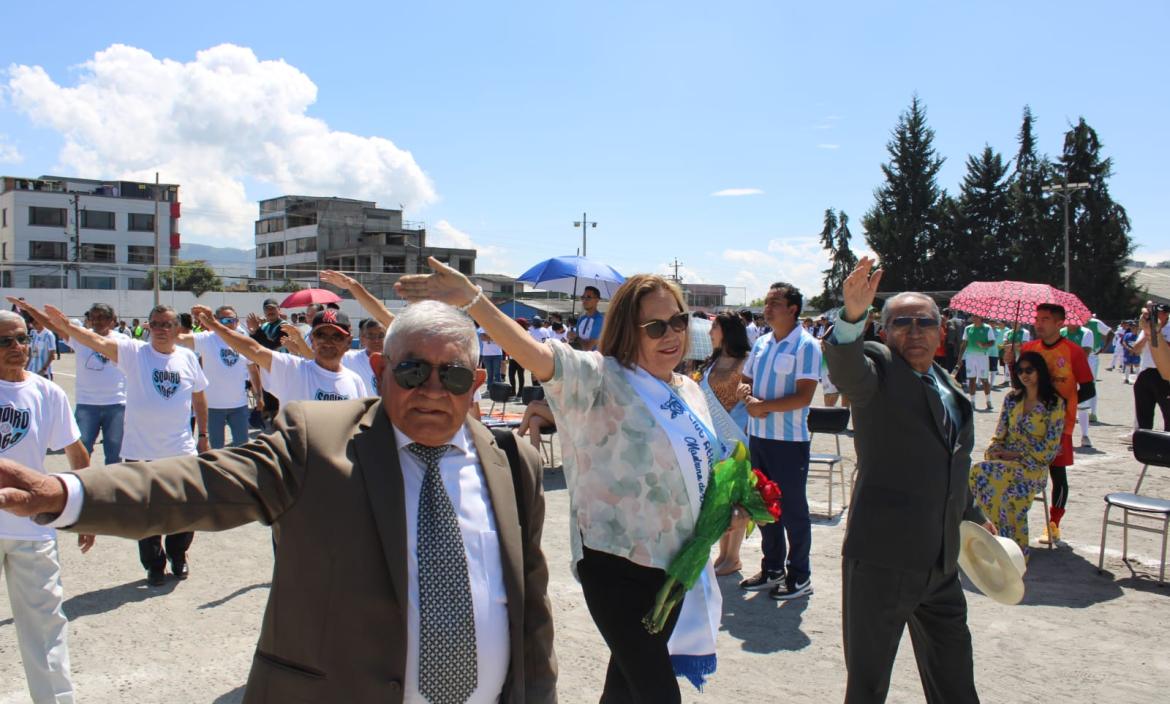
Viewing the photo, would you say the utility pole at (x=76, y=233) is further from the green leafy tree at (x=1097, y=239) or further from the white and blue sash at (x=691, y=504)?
the white and blue sash at (x=691, y=504)

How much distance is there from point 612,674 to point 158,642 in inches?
135

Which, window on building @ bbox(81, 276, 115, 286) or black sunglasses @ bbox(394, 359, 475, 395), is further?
window on building @ bbox(81, 276, 115, 286)

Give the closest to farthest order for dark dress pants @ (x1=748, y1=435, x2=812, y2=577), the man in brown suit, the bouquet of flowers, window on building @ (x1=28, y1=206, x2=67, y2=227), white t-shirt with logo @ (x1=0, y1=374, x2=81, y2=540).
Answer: the man in brown suit, the bouquet of flowers, white t-shirt with logo @ (x1=0, y1=374, x2=81, y2=540), dark dress pants @ (x1=748, y1=435, x2=812, y2=577), window on building @ (x1=28, y1=206, x2=67, y2=227)

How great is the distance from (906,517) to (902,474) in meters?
0.18

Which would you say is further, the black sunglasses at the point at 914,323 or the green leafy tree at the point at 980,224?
the green leafy tree at the point at 980,224

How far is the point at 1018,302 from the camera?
8945 mm

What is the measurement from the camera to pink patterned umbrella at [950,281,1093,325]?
870cm

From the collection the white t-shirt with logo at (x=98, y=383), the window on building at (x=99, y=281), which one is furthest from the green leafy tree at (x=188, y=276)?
the white t-shirt with logo at (x=98, y=383)

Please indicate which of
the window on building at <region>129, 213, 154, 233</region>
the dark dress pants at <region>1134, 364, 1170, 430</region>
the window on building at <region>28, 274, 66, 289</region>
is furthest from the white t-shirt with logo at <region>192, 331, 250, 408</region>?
the window on building at <region>129, 213, 154, 233</region>

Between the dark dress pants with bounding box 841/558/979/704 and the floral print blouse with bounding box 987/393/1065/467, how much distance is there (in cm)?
408

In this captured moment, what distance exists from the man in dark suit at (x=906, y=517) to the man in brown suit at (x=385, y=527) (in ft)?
5.62

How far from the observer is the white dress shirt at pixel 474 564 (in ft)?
6.54

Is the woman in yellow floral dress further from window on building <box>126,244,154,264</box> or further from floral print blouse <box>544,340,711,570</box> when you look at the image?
window on building <box>126,244,154,264</box>

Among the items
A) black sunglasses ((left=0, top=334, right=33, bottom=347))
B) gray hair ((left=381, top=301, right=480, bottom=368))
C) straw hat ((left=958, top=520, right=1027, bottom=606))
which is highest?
gray hair ((left=381, top=301, right=480, bottom=368))
